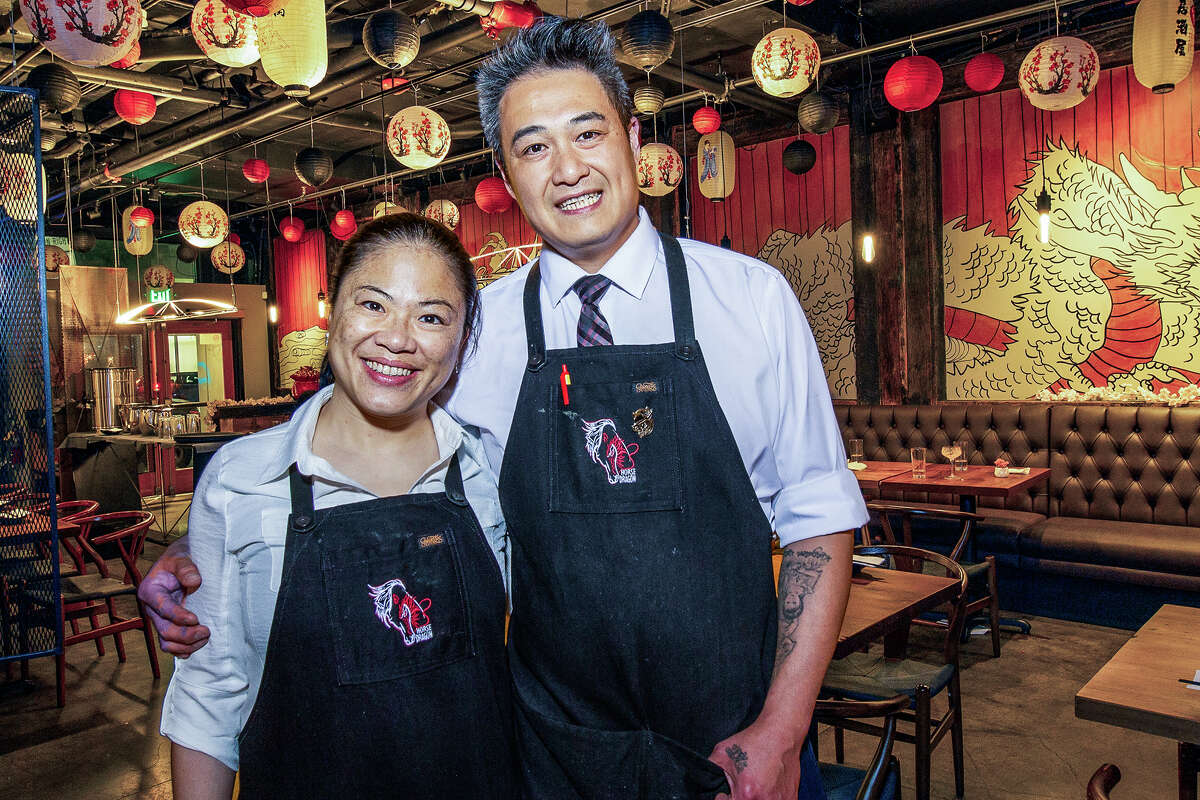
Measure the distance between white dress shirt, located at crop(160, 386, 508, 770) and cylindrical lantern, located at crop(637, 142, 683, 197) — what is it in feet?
16.4

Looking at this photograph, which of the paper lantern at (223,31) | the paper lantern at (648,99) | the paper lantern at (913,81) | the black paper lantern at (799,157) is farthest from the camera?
the black paper lantern at (799,157)

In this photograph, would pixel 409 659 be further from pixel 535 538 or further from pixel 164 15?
pixel 164 15

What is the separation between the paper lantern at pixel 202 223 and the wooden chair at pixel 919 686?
21.3 ft

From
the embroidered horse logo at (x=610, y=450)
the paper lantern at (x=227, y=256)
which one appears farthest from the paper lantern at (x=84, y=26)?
the paper lantern at (x=227, y=256)

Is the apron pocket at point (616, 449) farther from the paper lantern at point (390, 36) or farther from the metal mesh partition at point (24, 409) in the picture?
the metal mesh partition at point (24, 409)

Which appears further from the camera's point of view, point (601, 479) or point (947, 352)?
point (947, 352)

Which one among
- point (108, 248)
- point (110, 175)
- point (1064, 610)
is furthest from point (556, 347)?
point (108, 248)

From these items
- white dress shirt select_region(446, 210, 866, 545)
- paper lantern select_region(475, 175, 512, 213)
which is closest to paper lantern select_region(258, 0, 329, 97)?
white dress shirt select_region(446, 210, 866, 545)

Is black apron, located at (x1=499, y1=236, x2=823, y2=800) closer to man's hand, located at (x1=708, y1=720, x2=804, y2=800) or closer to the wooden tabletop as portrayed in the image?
man's hand, located at (x1=708, y1=720, x2=804, y2=800)

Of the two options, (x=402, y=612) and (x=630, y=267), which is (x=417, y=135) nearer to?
(x=630, y=267)

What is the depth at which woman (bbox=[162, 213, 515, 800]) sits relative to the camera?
51.3 inches

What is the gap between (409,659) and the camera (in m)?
1.33

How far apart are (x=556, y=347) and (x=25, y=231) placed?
360 cm

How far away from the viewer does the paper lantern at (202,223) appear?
7383 millimetres
